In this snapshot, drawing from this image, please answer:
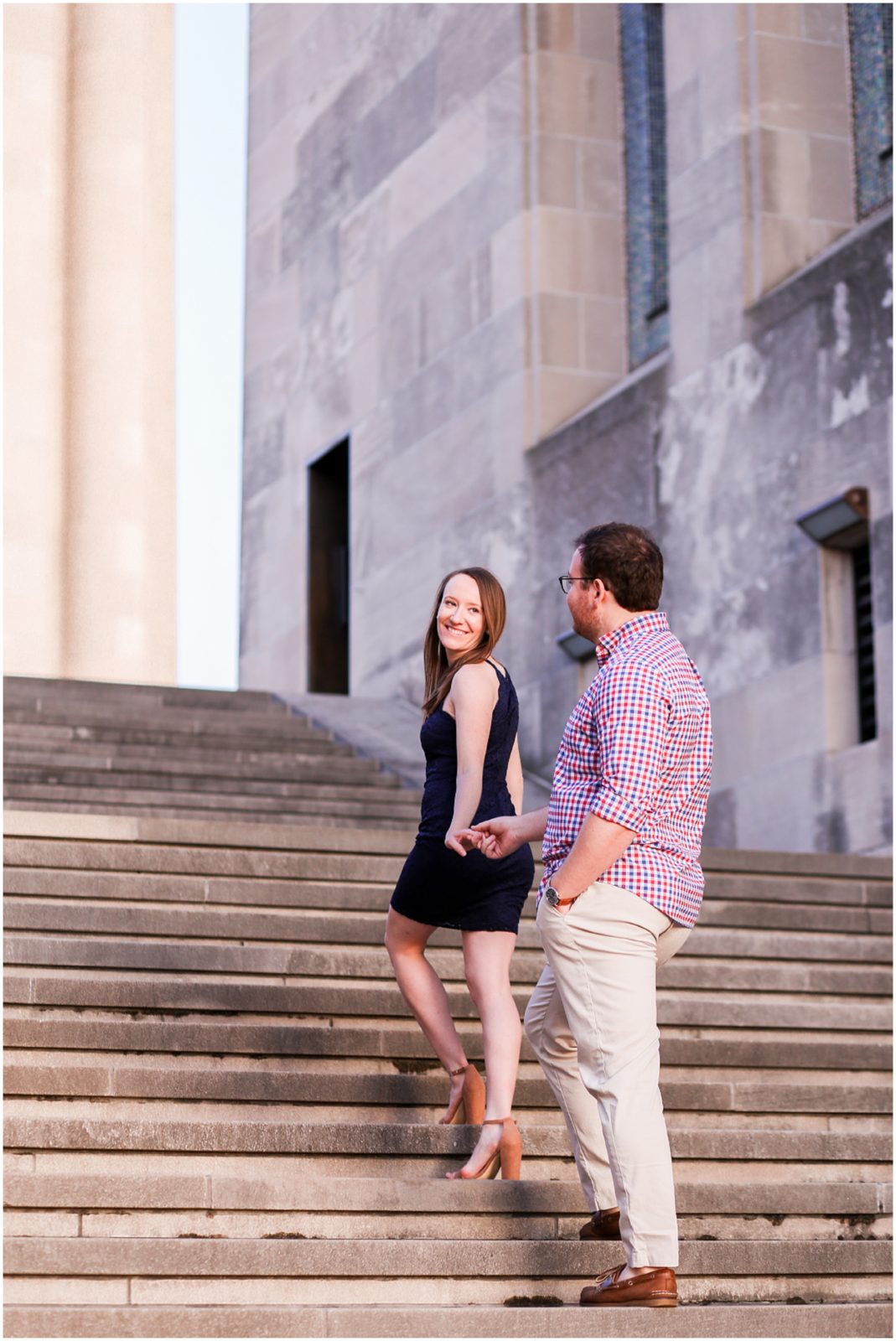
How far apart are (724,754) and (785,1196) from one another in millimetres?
7024

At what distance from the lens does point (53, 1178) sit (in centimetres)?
524

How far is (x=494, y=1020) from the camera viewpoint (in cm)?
560

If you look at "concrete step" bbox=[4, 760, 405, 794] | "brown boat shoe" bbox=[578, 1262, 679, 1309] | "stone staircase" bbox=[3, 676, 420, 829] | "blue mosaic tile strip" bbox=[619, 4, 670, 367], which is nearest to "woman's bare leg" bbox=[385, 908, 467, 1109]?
"brown boat shoe" bbox=[578, 1262, 679, 1309]

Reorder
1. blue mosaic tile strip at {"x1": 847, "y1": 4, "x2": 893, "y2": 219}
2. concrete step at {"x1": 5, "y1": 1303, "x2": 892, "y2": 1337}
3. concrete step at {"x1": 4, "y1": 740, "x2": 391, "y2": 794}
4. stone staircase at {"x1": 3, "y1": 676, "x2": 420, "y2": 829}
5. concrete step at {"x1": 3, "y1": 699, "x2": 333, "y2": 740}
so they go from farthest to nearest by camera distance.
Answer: blue mosaic tile strip at {"x1": 847, "y1": 4, "x2": 893, "y2": 219} < concrete step at {"x1": 3, "y1": 699, "x2": 333, "y2": 740} < concrete step at {"x1": 4, "y1": 740, "x2": 391, "y2": 794} < stone staircase at {"x1": 3, "y1": 676, "x2": 420, "y2": 829} < concrete step at {"x1": 5, "y1": 1303, "x2": 892, "y2": 1337}

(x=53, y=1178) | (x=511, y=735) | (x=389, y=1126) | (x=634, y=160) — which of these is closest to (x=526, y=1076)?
(x=389, y=1126)

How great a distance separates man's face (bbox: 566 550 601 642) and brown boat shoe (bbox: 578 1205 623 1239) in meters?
1.44

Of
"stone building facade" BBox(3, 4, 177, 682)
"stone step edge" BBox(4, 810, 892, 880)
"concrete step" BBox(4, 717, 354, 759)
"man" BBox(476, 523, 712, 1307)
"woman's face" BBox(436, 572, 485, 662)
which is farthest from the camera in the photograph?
"stone building facade" BBox(3, 4, 177, 682)

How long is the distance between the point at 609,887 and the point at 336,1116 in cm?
173

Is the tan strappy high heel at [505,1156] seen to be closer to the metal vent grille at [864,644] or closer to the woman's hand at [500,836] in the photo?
the woman's hand at [500,836]

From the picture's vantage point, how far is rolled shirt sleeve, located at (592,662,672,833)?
4.71 metres

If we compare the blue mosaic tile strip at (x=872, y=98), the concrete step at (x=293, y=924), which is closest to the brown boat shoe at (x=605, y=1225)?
the concrete step at (x=293, y=924)

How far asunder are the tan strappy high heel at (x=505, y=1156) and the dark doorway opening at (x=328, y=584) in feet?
46.6

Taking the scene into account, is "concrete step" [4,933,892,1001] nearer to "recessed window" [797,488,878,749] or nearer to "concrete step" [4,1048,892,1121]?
"concrete step" [4,1048,892,1121]

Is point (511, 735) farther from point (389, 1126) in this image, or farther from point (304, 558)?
point (304, 558)
